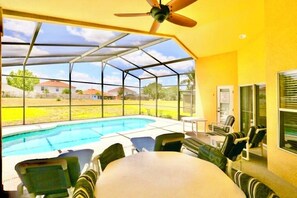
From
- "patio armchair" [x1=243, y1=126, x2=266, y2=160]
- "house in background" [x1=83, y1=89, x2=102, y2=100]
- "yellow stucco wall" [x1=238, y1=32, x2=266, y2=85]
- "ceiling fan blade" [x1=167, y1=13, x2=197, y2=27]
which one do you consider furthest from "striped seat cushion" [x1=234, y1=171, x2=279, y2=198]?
"house in background" [x1=83, y1=89, x2=102, y2=100]

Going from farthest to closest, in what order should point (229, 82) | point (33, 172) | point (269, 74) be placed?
point (229, 82)
point (269, 74)
point (33, 172)

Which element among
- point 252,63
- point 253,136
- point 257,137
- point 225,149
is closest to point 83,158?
point 225,149

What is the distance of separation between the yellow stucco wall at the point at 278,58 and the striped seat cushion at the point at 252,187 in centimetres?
223

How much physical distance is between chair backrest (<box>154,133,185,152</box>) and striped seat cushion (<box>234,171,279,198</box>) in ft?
4.89

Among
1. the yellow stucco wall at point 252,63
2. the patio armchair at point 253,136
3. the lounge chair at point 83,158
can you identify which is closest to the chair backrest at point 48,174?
the lounge chair at point 83,158

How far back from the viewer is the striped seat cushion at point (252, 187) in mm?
1093

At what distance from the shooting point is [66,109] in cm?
1000

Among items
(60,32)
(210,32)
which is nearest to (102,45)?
(60,32)

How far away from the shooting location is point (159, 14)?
8.59 feet

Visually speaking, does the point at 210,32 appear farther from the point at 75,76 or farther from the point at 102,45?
the point at 75,76

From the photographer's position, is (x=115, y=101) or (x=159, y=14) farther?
(x=115, y=101)

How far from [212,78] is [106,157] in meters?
5.94

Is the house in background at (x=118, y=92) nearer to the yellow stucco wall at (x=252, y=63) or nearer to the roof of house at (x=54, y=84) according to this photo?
the roof of house at (x=54, y=84)

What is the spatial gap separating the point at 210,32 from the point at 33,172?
5586mm
